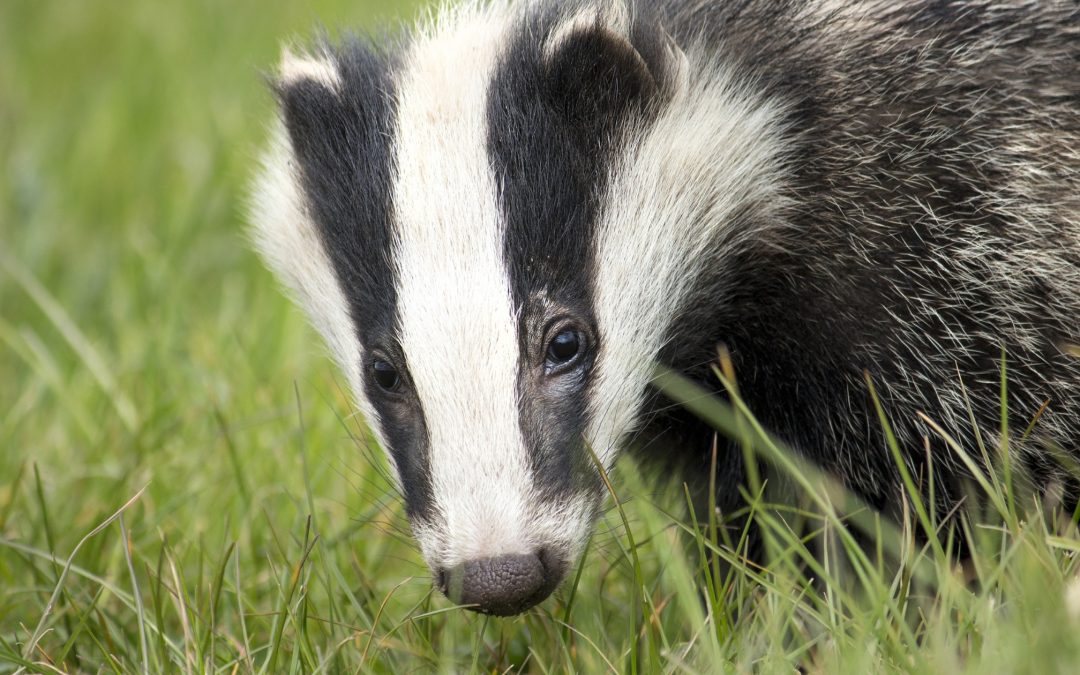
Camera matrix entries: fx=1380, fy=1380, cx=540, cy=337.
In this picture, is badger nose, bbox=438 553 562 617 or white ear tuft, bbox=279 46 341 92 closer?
badger nose, bbox=438 553 562 617

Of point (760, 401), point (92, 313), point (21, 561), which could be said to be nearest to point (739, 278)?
point (760, 401)

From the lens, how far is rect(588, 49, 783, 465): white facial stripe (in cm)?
324

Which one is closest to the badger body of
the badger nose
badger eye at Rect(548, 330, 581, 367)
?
badger eye at Rect(548, 330, 581, 367)

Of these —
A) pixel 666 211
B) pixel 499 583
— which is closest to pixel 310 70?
pixel 666 211

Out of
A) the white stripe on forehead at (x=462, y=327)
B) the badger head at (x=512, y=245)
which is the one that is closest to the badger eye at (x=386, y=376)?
the badger head at (x=512, y=245)

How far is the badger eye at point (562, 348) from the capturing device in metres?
3.14

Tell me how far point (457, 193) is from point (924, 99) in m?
1.21

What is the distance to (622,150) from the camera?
3.35 m

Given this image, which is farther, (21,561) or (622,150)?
(21,561)

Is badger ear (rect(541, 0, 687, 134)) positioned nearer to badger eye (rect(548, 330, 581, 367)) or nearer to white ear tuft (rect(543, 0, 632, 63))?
white ear tuft (rect(543, 0, 632, 63))

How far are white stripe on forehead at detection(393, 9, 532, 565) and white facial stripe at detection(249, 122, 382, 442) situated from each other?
0.36 metres

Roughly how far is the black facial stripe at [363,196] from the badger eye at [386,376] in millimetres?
28

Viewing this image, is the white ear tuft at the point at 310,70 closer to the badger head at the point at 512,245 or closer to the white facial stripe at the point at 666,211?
the badger head at the point at 512,245

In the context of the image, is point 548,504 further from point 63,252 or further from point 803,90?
point 63,252
